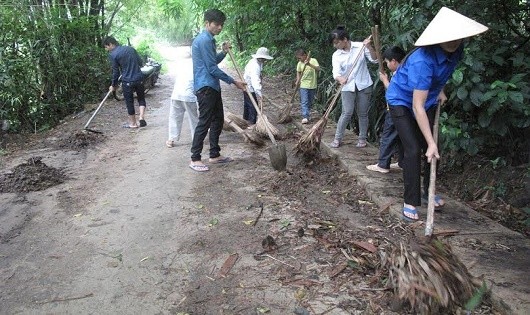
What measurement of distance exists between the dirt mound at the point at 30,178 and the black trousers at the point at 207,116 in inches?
69.3

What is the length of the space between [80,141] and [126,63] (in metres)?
1.76

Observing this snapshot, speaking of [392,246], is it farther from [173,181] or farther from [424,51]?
[173,181]

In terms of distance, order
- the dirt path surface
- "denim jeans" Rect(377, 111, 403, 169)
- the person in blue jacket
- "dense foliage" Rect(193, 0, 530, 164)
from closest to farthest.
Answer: the dirt path surface → "dense foliage" Rect(193, 0, 530, 164) → "denim jeans" Rect(377, 111, 403, 169) → the person in blue jacket

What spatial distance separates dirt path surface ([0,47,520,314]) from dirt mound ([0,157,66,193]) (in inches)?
0.7

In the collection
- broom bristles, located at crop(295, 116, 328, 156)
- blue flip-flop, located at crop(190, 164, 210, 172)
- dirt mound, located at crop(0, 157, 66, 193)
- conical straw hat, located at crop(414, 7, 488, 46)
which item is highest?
conical straw hat, located at crop(414, 7, 488, 46)

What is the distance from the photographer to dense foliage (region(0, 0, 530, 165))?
436 cm

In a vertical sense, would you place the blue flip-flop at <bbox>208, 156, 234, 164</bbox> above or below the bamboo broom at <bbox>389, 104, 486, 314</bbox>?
below

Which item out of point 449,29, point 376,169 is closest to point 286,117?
point 376,169

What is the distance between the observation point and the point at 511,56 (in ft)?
14.6

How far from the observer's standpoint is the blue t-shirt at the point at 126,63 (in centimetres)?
810

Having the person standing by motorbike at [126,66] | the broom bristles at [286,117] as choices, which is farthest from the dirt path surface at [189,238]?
the person standing by motorbike at [126,66]

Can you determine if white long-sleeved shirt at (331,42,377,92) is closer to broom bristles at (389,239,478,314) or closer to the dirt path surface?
the dirt path surface

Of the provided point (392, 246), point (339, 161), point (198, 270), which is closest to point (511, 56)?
point (339, 161)

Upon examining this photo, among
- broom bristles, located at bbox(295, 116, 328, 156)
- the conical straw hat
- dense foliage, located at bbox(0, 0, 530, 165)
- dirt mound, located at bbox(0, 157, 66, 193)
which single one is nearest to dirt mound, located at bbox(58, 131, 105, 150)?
dirt mound, located at bbox(0, 157, 66, 193)
